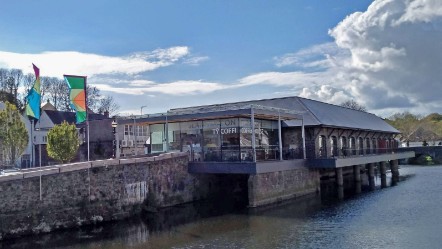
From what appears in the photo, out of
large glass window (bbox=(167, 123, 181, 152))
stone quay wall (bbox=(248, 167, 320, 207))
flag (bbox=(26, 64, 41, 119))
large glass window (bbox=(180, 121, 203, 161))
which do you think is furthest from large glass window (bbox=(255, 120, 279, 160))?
flag (bbox=(26, 64, 41, 119))

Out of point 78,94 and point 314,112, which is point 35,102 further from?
point 314,112

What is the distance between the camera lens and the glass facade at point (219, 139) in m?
23.6

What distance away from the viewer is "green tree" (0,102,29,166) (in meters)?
27.3

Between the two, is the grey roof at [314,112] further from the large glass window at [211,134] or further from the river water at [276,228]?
the river water at [276,228]

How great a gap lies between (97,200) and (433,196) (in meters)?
18.1

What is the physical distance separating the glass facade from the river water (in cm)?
293

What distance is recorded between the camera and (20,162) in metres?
36.3

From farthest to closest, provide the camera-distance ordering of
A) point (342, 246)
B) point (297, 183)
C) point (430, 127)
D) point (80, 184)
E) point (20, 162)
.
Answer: point (430, 127)
point (20, 162)
point (297, 183)
point (80, 184)
point (342, 246)

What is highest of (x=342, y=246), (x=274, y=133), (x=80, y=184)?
(x=274, y=133)

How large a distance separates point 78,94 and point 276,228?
44.2 feet

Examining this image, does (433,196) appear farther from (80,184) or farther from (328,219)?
(80,184)

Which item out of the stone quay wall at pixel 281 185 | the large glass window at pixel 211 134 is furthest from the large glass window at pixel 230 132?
the stone quay wall at pixel 281 185

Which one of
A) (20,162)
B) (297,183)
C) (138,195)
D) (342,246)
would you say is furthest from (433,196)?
(20,162)

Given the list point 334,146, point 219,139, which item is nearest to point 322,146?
point 334,146
